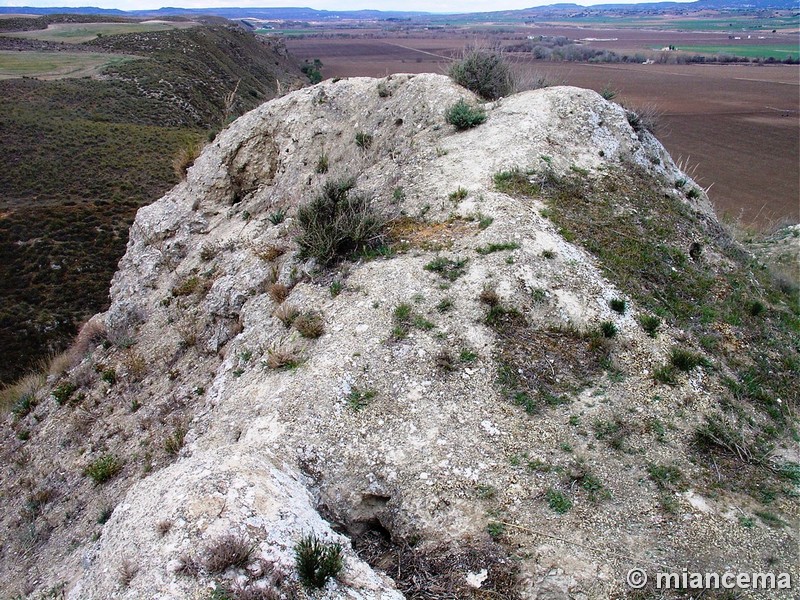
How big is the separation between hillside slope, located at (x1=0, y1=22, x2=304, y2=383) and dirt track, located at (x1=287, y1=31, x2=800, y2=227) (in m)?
20.5

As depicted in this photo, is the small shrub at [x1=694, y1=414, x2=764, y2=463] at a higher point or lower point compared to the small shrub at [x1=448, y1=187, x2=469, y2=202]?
lower

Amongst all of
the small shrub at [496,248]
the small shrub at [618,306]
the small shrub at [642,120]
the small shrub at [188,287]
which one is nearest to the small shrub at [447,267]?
the small shrub at [496,248]

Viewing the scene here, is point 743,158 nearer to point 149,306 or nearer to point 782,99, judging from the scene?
point 782,99

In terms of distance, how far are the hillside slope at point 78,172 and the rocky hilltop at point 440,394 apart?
789 centimetres

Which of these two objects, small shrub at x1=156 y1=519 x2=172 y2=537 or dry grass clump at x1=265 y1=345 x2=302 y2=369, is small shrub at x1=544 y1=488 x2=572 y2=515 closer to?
dry grass clump at x1=265 y1=345 x2=302 y2=369

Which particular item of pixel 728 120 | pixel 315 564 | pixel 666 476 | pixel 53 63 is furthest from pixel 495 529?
pixel 53 63

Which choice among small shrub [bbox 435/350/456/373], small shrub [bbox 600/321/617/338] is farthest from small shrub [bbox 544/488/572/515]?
small shrub [bbox 600/321/617/338]

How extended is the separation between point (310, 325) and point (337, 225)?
2191 mm

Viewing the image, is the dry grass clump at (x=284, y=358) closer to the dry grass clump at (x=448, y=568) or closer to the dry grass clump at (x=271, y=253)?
the dry grass clump at (x=448, y=568)

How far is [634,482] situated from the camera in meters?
5.70

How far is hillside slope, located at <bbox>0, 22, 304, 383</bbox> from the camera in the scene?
A: 26312 mm

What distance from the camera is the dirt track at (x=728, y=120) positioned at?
120 ft

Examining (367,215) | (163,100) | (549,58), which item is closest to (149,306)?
(367,215)

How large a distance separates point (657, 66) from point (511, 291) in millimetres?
112934
